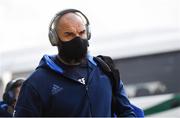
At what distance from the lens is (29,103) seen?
4.49m

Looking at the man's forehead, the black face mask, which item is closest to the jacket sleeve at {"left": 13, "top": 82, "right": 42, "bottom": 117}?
the black face mask

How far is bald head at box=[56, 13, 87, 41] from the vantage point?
15.2 ft

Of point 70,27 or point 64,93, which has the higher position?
point 70,27

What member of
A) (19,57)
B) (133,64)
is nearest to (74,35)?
(133,64)

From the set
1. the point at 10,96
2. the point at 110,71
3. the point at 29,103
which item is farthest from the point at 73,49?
the point at 10,96

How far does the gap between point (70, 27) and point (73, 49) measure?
13 cm

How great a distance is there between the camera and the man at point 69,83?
4477 millimetres

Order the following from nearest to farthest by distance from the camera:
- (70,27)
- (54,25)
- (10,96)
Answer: (70,27) → (54,25) → (10,96)

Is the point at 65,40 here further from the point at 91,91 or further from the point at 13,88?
the point at 13,88

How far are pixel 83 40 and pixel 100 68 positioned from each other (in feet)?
0.65

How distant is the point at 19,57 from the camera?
18.0 m

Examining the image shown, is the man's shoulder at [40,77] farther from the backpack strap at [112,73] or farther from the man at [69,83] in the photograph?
the backpack strap at [112,73]

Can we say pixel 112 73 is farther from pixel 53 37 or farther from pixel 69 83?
pixel 53 37

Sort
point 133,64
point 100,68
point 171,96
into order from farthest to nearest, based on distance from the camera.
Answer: point 133,64
point 171,96
point 100,68
